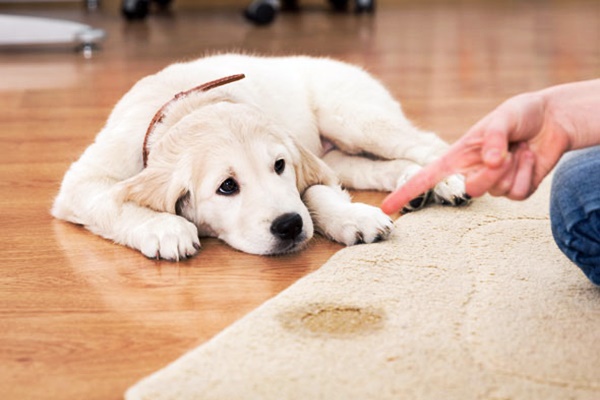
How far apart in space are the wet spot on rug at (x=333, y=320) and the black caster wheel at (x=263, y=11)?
160 inches

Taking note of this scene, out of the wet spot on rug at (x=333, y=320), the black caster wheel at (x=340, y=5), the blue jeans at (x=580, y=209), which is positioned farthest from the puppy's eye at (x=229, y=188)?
the black caster wheel at (x=340, y=5)

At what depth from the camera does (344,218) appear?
192cm

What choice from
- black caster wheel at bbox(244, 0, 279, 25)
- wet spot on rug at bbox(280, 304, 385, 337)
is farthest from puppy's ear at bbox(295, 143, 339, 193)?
black caster wheel at bbox(244, 0, 279, 25)

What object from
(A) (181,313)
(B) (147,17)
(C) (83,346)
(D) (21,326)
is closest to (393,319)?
(A) (181,313)

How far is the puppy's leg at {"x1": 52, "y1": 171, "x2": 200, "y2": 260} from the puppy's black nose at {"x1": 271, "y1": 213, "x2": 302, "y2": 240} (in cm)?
18

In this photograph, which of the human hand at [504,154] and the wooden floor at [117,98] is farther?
the wooden floor at [117,98]

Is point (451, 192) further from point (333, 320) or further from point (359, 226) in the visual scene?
point (333, 320)

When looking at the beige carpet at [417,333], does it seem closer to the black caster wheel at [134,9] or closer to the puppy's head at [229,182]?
the puppy's head at [229,182]

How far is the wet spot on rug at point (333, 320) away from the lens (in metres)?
1.45

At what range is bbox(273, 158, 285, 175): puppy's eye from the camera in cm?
193

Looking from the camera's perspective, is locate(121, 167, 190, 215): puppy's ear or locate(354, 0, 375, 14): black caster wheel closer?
locate(121, 167, 190, 215): puppy's ear

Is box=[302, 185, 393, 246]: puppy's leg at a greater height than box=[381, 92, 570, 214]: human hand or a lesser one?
lesser

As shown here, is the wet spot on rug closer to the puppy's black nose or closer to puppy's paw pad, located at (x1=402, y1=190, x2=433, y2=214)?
the puppy's black nose

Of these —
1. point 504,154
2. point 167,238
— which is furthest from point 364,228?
point 504,154
